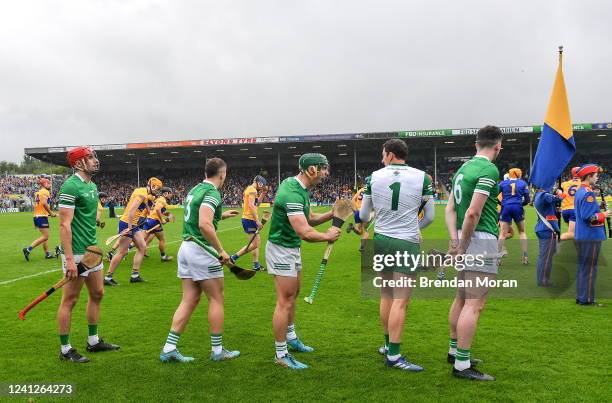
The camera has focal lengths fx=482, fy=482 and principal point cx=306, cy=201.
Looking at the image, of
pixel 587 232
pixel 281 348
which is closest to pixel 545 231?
pixel 587 232

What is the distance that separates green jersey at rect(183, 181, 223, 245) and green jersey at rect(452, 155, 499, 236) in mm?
2376

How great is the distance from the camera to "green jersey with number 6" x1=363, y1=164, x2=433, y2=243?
462 centimetres

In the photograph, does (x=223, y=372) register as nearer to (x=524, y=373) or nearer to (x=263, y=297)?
(x=524, y=373)

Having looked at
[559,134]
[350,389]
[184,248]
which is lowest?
[350,389]

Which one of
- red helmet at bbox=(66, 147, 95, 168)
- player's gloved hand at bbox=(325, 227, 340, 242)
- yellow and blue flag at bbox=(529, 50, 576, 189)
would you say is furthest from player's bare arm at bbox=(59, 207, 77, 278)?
yellow and blue flag at bbox=(529, 50, 576, 189)

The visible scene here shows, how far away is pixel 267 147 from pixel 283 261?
50577 millimetres

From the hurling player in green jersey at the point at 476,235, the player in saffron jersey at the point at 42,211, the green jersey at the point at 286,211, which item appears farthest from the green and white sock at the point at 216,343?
the player in saffron jersey at the point at 42,211

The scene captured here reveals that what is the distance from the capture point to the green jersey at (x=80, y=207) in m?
4.95

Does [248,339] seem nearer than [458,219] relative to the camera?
No

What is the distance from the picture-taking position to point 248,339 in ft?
19.1

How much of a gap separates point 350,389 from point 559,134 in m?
4.90

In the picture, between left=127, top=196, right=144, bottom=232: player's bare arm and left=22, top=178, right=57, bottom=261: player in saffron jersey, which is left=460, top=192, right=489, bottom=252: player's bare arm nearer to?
left=127, top=196, right=144, bottom=232: player's bare arm

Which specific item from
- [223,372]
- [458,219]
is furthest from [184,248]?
[458,219]

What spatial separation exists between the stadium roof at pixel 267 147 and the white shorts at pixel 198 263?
43.6 metres
